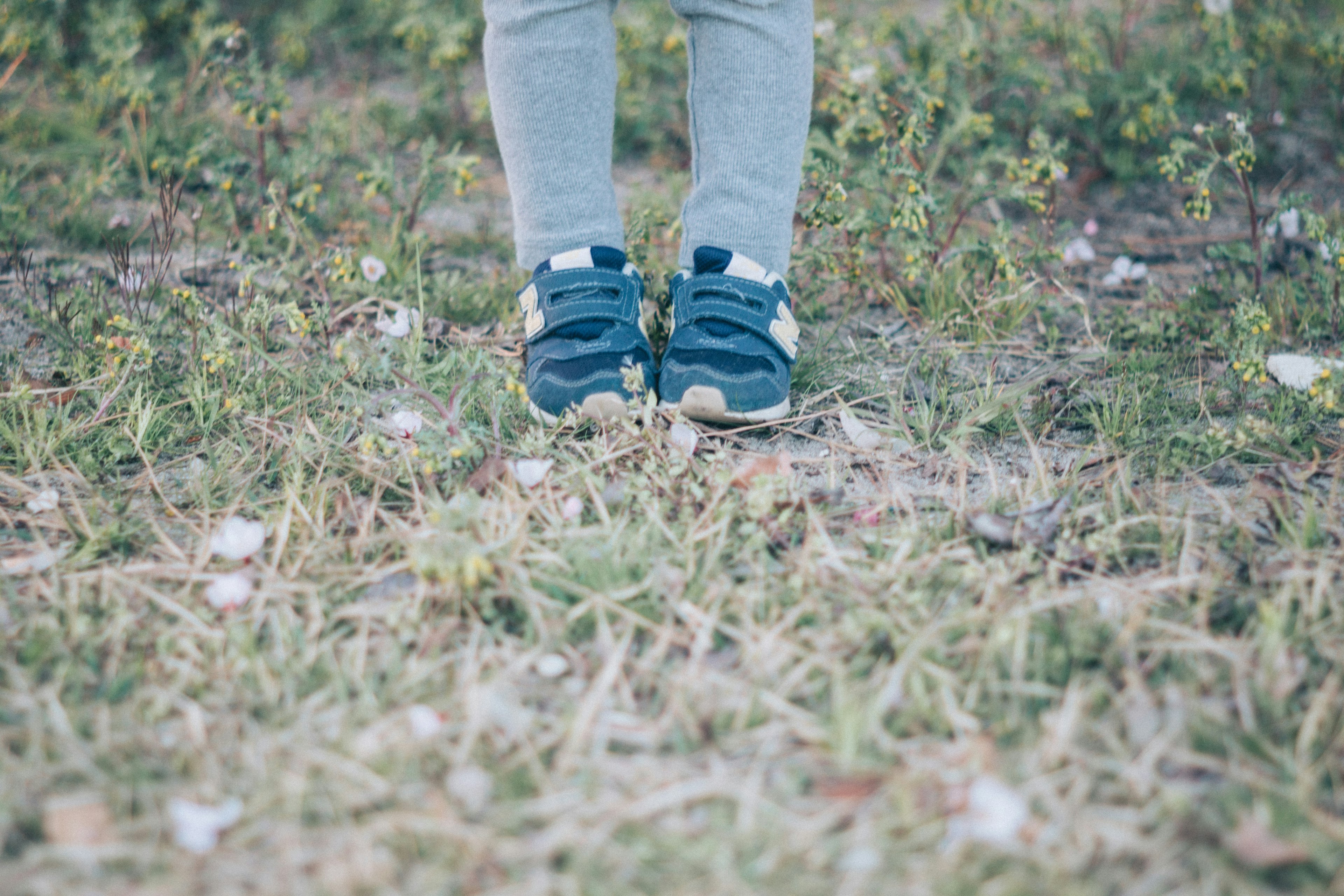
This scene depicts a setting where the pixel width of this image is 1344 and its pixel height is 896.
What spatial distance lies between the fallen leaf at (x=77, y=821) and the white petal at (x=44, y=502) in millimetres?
612

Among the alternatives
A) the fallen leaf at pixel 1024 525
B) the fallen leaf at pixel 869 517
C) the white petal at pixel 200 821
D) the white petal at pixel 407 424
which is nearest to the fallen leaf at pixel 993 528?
the fallen leaf at pixel 1024 525

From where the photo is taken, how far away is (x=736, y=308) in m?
1.61

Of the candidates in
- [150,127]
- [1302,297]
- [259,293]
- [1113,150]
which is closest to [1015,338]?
[1302,297]

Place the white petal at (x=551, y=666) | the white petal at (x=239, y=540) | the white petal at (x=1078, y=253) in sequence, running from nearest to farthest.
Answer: the white petal at (x=551, y=666)
the white petal at (x=239, y=540)
the white petal at (x=1078, y=253)

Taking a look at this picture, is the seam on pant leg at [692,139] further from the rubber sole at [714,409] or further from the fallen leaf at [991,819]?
the fallen leaf at [991,819]

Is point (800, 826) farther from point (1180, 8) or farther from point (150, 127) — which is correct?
point (1180, 8)

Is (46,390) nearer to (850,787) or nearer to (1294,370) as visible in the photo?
(850,787)

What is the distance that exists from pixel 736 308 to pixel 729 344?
77 mm

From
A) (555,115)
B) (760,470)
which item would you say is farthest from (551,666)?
(555,115)

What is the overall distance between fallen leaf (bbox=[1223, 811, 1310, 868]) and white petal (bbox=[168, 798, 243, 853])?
3.43 feet

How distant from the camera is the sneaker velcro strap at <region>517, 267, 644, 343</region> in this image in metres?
1.62

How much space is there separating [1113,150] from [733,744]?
2.30m

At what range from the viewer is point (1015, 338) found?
196 cm

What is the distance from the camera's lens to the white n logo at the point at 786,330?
164 cm
